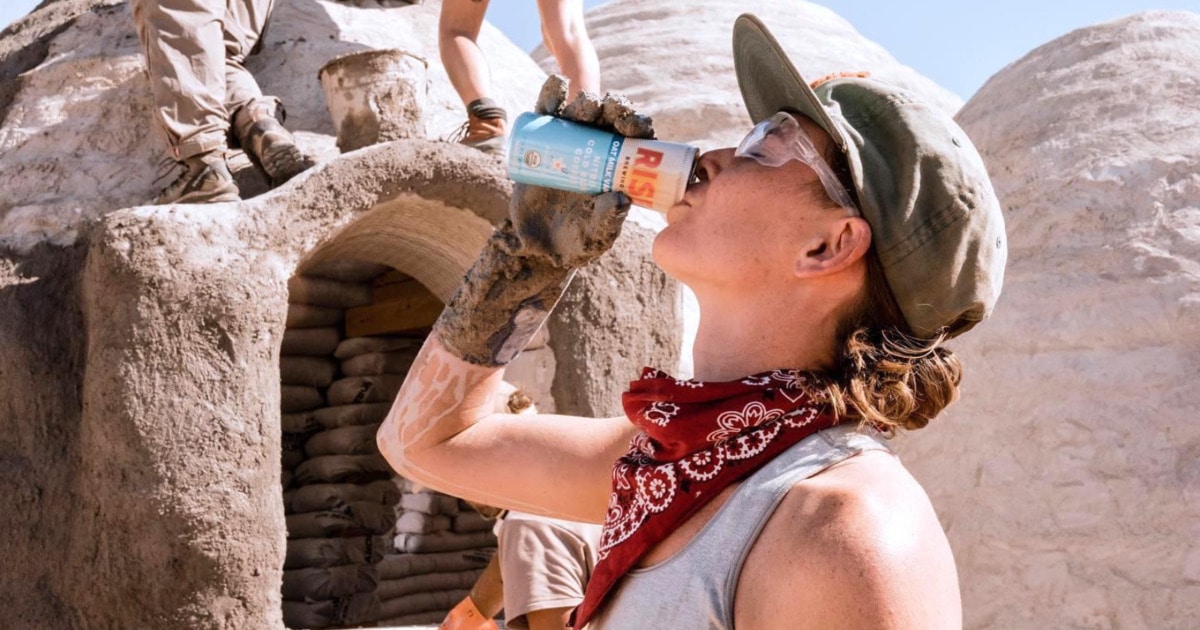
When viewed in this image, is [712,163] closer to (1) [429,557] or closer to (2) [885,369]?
(2) [885,369]

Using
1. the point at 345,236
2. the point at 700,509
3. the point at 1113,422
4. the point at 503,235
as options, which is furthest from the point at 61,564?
the point at 1113,422

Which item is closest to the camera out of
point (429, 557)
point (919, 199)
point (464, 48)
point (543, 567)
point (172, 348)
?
point (919, 199)

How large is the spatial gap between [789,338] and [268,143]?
3153 mm

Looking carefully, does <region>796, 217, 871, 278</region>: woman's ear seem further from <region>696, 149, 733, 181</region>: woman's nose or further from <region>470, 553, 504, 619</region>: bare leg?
<region>470, 553, 504, 619</region>: bare leg

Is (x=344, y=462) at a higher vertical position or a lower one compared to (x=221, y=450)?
lower

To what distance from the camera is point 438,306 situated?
5746 mm

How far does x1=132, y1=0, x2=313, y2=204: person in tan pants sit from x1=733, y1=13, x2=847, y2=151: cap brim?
9.21 feet

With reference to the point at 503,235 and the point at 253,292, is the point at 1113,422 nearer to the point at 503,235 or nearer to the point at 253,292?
the point at 253,292

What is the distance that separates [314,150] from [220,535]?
A: 63.3 inches

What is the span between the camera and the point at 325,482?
5871mm

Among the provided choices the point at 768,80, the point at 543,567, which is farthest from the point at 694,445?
the point at 543,567

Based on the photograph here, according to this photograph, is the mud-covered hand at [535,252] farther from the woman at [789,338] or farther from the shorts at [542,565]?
the shorts at [542,565]

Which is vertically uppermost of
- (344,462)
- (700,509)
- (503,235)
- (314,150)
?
(503,235)

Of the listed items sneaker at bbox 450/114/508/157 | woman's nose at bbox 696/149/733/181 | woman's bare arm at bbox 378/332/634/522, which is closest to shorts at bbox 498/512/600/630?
woman's bare arm at bbox 378/332/634/522
